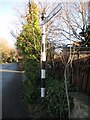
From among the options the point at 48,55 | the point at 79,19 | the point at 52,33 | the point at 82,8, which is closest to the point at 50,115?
the point at 48,55

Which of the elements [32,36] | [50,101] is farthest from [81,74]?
[32,36]

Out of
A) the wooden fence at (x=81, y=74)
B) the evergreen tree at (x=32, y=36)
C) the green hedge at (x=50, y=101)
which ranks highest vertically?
the evergreen tree at (x=32, y=36)

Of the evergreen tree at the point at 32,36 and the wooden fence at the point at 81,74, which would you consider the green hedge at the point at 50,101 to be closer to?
the wooden fence at the point at 81,74

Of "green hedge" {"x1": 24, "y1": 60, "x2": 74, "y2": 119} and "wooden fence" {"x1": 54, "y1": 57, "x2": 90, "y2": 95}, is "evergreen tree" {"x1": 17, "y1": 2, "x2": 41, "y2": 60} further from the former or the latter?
"wooden fence" {"x1": 54, "y1": 57, "x2": 90, "y2": 95}

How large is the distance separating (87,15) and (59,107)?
9735 mm

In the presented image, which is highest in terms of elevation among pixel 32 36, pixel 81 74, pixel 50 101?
pixel 32 36

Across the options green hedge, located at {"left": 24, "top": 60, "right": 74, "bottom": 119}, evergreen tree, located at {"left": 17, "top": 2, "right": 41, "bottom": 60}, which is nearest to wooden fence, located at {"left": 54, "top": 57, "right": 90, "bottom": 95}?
green hedge, located at {"left": 24, "top": 60, "right": 74, "bottom": 119}

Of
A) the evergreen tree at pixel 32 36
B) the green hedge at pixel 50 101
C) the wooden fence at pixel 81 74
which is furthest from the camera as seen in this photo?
the evergreen tree at pixel 32 36

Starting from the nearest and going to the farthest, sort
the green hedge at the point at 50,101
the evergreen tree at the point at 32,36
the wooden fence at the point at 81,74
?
1. the green hedge at the point at 50,101
2. the wooden fence at the point at 81,74
3. the evergreen tree at the point at 32,36

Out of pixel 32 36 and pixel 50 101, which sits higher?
pixel 32 36

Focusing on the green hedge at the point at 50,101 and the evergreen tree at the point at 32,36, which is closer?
the green hedge at the point at 50,101

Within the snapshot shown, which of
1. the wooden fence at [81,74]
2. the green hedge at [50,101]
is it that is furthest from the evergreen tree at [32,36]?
the wooden fence at [81,74]

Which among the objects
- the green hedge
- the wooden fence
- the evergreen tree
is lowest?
the green hedge

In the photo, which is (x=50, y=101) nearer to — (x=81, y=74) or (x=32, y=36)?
(x=81, y=74)
